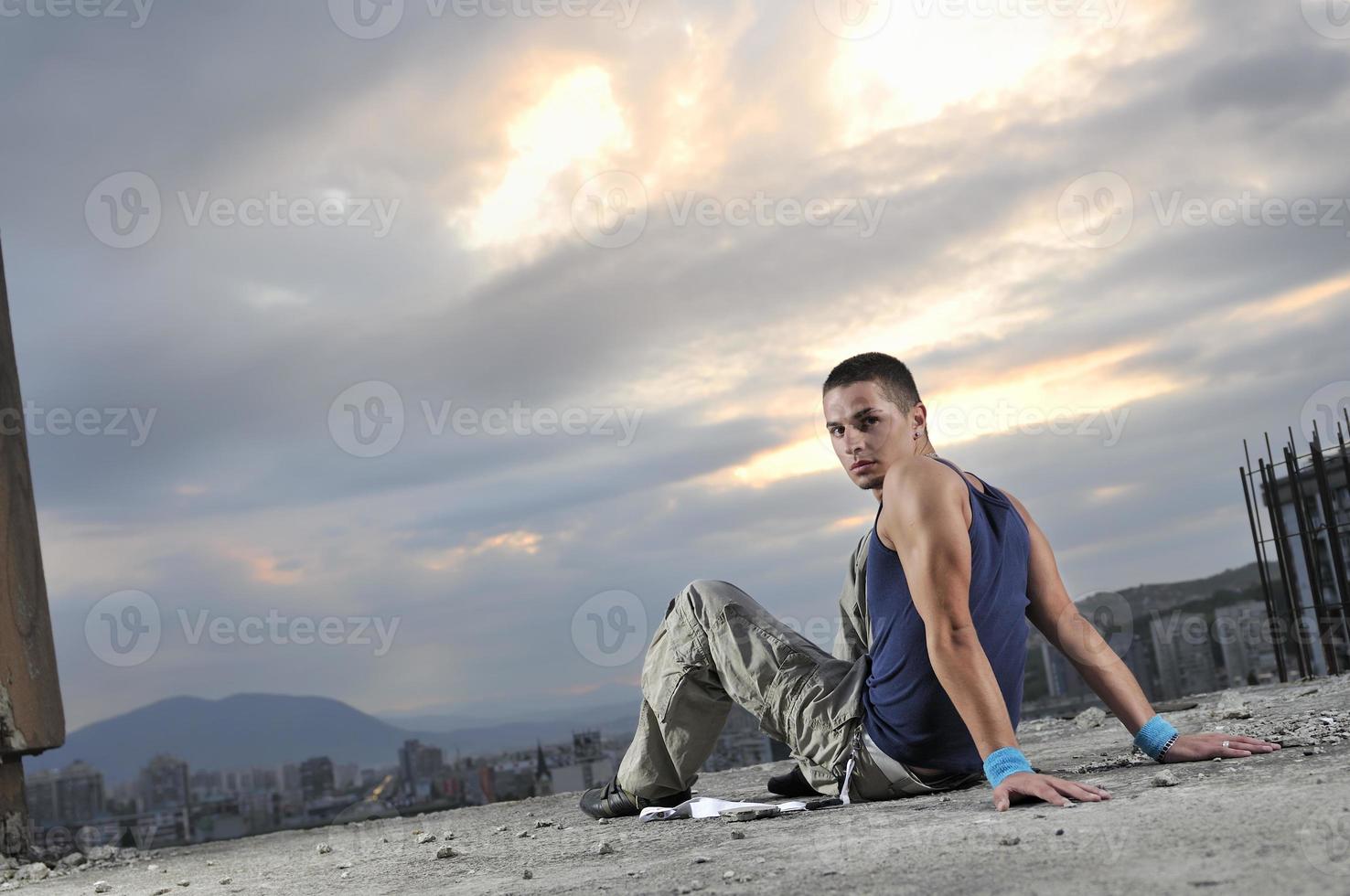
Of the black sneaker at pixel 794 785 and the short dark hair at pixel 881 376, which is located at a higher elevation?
the short dark hair at pixel 881 376

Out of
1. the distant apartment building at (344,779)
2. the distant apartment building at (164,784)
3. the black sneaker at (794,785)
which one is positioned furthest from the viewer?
the distant apartment building at (344,779)

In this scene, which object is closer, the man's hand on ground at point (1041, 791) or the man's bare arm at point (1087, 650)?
the man's hand on ground at point (1041, 791)

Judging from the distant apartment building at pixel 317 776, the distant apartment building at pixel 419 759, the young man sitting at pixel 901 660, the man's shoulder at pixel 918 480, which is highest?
the man's shoulder at pixel 918 480

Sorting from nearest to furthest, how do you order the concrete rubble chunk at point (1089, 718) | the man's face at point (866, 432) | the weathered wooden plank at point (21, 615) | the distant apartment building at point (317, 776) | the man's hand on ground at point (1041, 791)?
the man's hand on ground at point (1041, 791)
the man's face at point (866, 432)
the weathered wooden plank at point (21, 615)
the concrete rubble chunk at point (1089, 718)
the distant apartment building at point (317, 776)

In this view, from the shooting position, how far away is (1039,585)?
10.6 ft

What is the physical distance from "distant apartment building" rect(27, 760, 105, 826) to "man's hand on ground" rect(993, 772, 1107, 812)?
453 cm

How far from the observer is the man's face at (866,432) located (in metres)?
3.12

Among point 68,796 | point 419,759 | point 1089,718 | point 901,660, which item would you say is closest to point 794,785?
point 901,660

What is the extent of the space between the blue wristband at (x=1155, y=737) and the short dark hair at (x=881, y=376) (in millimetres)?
1194

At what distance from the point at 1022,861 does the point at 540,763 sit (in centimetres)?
571

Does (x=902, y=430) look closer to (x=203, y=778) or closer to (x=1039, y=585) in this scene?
(x=1039, y=585)

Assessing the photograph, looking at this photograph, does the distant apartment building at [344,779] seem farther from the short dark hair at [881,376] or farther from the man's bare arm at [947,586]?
the man's bare arm at [947,586]

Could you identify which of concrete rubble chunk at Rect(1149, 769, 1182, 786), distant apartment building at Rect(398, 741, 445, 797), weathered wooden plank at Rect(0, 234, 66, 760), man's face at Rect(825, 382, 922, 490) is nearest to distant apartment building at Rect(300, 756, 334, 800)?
distant apartment building at Rect(398, 741, 445, 797)
